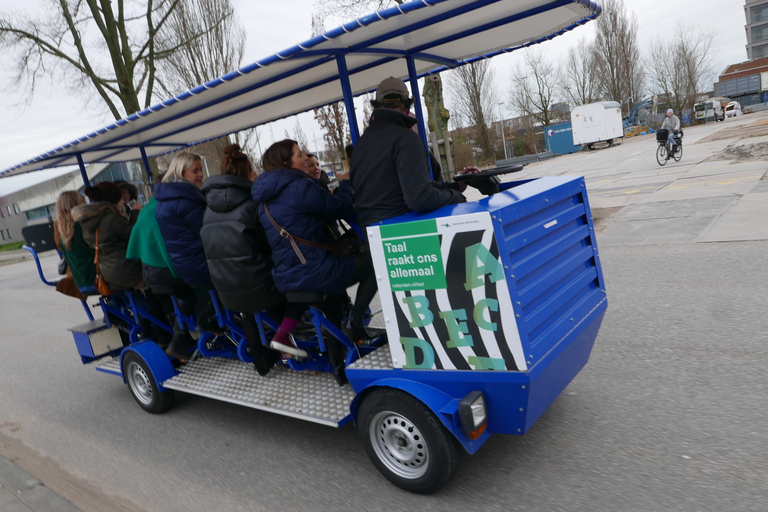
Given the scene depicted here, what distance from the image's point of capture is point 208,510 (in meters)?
2.99

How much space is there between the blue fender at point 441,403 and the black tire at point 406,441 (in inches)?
1.9

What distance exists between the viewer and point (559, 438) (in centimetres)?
316

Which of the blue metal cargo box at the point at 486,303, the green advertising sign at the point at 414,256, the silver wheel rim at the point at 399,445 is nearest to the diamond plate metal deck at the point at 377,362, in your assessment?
the blue metal cargo box at the point at 486,303

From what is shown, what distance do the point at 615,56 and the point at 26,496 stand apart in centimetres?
5405

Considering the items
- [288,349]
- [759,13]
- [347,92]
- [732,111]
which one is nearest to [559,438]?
[288,349]

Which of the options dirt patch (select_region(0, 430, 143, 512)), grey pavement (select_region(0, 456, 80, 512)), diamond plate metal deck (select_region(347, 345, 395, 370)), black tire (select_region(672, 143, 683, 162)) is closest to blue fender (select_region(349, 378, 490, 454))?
diamond plate metal deck (select_region(347, 345, 395, 370))

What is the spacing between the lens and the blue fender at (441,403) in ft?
8.41

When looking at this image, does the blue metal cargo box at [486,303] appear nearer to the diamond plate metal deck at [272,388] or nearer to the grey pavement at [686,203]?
the diamond plate metal deck at [272,388]

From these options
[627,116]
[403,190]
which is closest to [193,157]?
[403,190]

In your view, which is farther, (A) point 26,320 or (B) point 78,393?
(A) point 26,320

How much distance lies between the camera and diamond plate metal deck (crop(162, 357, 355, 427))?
3283mm

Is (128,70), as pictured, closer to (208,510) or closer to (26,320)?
(26,320)

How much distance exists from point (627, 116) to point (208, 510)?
5643 cm

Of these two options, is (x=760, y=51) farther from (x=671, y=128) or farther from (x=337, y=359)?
(x=337, y=359)
